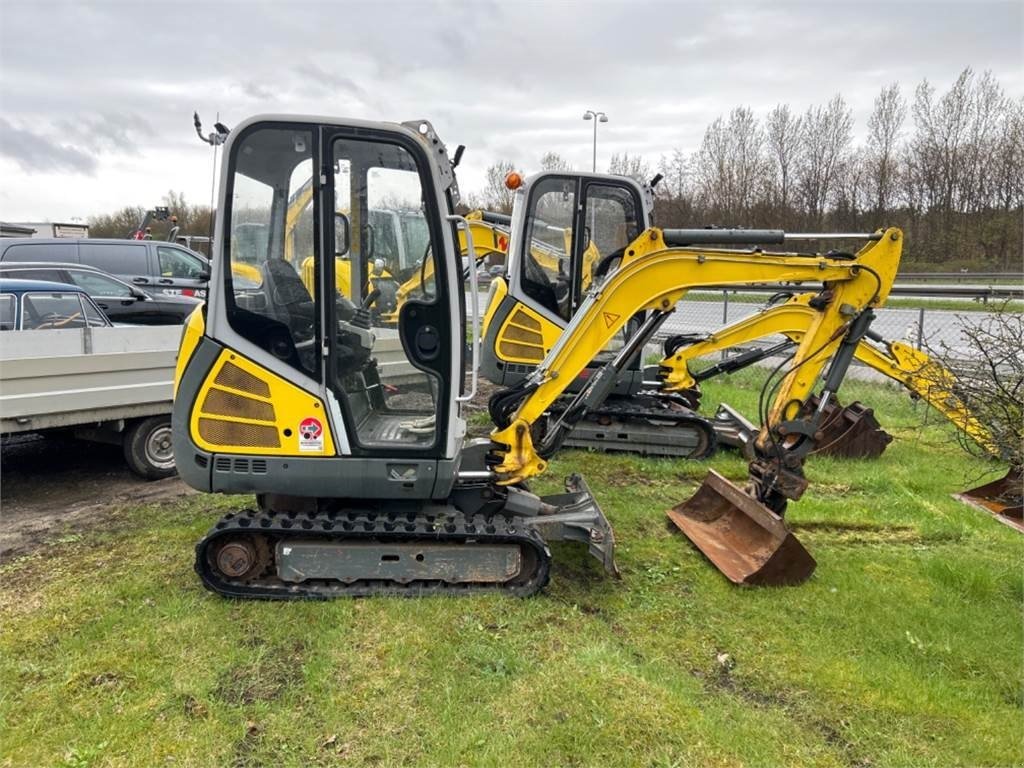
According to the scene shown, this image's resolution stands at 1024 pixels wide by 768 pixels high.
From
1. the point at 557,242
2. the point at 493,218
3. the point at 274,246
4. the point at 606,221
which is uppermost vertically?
the point at 493,218

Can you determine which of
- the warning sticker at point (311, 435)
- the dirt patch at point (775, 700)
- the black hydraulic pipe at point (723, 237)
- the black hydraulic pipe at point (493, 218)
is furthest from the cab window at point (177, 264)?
the dirt patch at point (775, 700)

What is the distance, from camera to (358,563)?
414 centimetres

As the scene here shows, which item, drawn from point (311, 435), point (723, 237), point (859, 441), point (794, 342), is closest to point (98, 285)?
point (311, 435)

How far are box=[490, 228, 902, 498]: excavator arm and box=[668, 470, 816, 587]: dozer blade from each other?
55 centimetres

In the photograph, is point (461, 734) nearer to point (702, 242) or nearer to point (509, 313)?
point (702, 242)

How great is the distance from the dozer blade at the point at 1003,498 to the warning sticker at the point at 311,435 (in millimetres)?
4562

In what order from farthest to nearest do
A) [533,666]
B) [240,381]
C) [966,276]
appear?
[966,276] < [240,381] < [533,666]

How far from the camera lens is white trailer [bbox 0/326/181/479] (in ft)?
17.3

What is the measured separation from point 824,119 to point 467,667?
40.0 m

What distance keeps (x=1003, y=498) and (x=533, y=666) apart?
13.5 ft

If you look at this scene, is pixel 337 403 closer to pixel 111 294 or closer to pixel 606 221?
pixel 606 221

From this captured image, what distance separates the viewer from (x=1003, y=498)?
535 centimetres

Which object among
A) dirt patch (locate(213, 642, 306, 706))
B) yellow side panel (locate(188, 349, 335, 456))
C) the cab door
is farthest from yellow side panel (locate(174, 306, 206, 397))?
dirt patch (locate(213, 642, 306, 706))

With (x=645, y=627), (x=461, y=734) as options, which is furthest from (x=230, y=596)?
(x=645, y=627)
